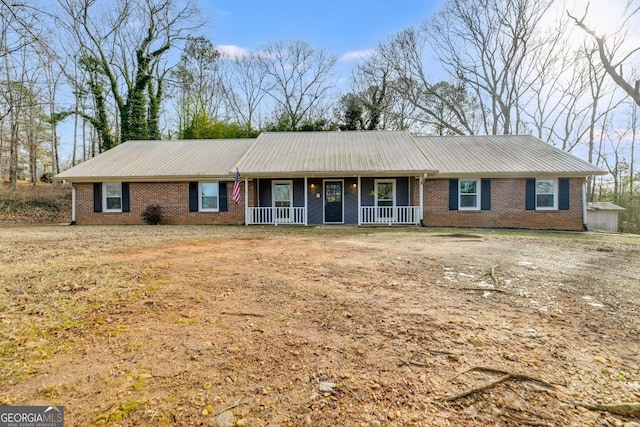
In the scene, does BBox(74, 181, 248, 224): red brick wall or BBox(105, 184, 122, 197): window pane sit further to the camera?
BBox(105, 184, 122, 197): window pane

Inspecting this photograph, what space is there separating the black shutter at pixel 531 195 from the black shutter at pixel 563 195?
983 mm

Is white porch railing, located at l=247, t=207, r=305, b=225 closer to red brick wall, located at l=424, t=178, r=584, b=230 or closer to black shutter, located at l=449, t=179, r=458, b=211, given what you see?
red brick wall, located at l=424, t=178, r=584, b=230

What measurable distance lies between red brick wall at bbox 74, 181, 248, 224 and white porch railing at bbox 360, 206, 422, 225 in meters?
5.02

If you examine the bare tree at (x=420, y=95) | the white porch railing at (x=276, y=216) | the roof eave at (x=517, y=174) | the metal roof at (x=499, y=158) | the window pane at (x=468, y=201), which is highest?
the bare tree at (x=420, y=95)

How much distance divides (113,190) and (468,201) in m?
15.6

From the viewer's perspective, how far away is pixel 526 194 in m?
12.8

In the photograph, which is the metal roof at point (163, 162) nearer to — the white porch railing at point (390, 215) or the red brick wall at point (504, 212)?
the white porch railing at point (390, 215)

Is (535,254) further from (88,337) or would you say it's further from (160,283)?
(88,337)

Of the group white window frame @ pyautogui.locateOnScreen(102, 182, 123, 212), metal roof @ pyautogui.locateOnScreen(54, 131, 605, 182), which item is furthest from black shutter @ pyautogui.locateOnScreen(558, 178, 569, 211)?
white window frame @ pyautogui.locateOnScreen(102, 182, 123, 212)

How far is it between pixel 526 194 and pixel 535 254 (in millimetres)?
7655

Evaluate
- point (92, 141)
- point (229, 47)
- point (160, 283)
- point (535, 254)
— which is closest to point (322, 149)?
point (535, 254)

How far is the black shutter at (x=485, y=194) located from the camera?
510 inches

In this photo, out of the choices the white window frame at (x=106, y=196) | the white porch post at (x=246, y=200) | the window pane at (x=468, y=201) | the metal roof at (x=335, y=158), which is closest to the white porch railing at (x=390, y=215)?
the metal roof at (x=335, y=158)

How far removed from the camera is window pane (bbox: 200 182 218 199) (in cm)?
1371
